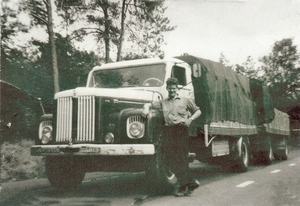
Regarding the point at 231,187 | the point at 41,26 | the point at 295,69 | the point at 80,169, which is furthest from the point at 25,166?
the point at 295,69

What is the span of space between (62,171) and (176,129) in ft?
8.10

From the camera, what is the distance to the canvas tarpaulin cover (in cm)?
885

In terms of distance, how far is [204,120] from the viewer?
8.65m

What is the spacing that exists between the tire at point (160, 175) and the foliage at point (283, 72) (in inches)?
219

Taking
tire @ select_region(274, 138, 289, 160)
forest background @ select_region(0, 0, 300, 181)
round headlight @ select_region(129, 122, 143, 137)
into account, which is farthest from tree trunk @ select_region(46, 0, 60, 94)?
tire @ select_region(274, 138, 289, 160)

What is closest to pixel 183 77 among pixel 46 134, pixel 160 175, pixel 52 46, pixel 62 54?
pixel 160 175

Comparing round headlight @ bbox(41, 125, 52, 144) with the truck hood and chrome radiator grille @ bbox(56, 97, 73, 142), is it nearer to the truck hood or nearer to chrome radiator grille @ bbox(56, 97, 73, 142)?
chrome radiator grille @ bbox(56, 97, 73, 142)

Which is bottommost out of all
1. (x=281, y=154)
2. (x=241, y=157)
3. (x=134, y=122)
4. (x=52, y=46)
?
(x=281, y=154)

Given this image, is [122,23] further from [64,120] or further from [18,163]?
[64,120]

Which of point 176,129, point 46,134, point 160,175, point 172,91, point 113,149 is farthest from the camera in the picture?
point 46,134

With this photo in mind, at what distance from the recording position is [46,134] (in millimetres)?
7109

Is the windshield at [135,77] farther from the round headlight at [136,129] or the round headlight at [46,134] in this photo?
the round headlight at [46,134]

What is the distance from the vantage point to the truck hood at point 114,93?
22.0 feet

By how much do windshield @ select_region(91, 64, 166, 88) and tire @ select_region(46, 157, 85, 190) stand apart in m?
1.98
